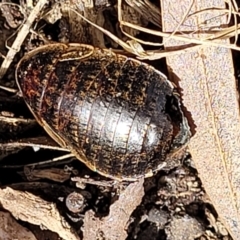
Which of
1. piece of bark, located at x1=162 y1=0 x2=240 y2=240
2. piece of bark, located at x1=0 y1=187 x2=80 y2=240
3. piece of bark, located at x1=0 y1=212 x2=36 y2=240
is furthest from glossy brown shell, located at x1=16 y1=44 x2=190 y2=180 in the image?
piece of bark, located at x1=0 y1=212 x2=36 y2=240

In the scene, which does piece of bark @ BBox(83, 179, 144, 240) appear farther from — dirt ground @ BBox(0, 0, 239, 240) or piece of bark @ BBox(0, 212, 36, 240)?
piece of bark @ BBox(0, 212, 36, 240)

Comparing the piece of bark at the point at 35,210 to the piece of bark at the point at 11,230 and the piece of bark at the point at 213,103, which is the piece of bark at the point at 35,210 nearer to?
the piece of bark at the point at 11,230

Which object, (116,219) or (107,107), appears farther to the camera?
(116,219)

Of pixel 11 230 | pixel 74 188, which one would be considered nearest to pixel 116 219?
Result: pixel 74 188

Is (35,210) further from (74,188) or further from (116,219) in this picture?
(116,219)

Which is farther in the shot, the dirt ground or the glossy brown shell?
the dirt ground

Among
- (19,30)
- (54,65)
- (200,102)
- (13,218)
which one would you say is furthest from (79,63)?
(13,218)

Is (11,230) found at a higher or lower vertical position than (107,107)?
lower
